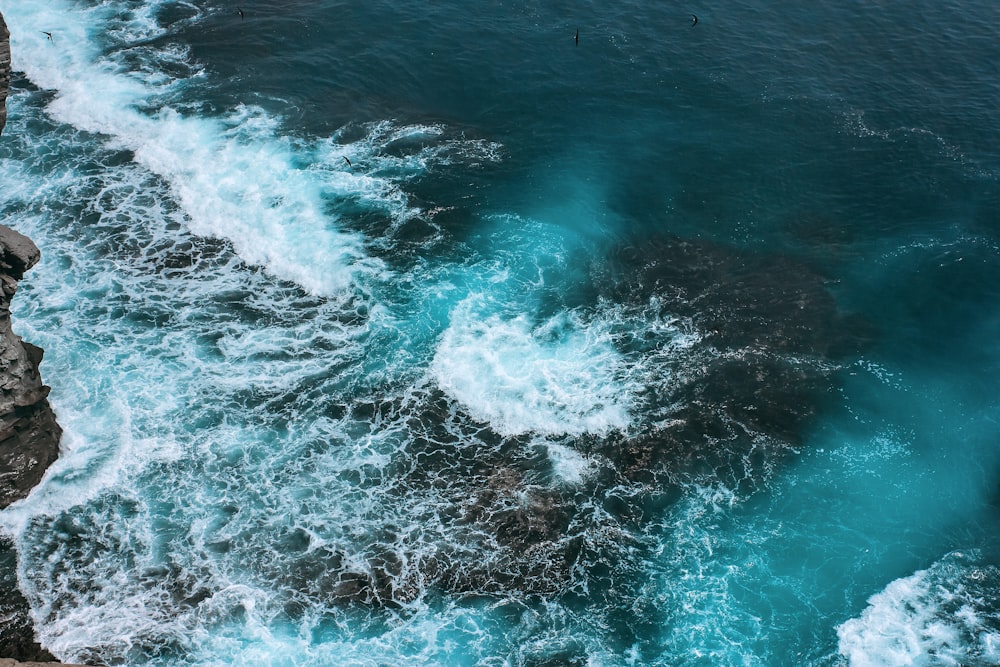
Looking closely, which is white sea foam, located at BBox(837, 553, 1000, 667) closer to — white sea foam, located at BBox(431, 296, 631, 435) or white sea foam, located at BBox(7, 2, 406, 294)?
white sea foam, located at BBox(431, 296, 631, 435)

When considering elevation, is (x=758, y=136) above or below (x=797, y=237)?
above

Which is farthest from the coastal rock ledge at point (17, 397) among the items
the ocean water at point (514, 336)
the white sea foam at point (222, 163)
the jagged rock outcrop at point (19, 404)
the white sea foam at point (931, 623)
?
the white sea foam at point (931, 623)

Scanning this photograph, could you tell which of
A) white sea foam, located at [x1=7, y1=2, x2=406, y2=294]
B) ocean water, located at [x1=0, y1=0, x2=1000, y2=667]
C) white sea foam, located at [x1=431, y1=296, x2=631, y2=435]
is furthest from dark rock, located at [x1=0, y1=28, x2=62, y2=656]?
white sea foam, located at [x1=431, y1=296, x2=631, y2=435]

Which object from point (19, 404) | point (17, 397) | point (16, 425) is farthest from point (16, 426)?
point (17, 397)

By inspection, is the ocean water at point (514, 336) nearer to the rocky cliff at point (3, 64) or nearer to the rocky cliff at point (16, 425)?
the rocky cliff at point (16, 425)

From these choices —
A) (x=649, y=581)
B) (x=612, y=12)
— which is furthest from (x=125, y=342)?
(x=612, y=12)

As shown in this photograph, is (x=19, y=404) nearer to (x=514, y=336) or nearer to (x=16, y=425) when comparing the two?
(x=16, y=425)

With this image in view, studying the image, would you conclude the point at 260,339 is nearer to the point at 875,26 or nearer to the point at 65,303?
the point at 65,303
